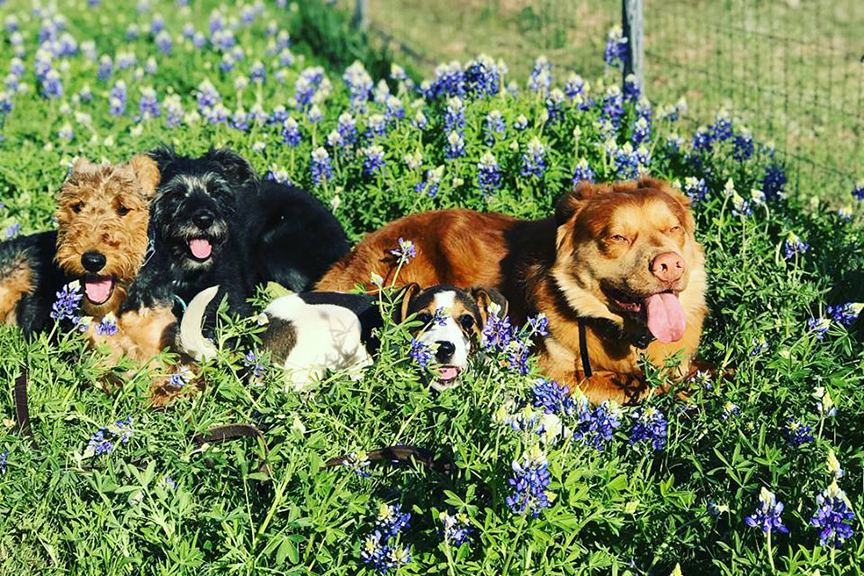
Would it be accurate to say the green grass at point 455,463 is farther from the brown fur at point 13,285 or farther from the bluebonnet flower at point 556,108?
the bluebonnet flower at point 556,108

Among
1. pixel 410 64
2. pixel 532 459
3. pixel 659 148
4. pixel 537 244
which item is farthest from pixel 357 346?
pixel 410 64

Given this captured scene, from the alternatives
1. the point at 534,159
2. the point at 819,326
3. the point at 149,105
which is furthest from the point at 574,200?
the point at 149,105

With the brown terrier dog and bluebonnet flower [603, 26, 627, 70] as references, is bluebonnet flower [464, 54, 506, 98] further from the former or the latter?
the brown terrier dog

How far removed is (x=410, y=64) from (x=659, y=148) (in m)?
4.56

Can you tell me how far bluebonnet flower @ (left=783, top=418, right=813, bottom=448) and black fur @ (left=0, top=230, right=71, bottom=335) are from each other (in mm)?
3517

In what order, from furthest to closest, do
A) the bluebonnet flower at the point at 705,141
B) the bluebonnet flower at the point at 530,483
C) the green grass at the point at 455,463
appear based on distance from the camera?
the bluebonnet flower at the point at 705,141 < the green grass at the point at 455,463 < the bluebonnet flower at the point at 530,483

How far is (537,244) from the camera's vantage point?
16.7 ft

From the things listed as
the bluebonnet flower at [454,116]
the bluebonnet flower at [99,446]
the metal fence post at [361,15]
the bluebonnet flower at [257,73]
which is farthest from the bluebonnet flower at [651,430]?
the metal fence post at [361,15]

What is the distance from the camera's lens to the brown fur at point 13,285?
5.41m

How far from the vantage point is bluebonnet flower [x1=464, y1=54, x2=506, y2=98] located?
6840mm

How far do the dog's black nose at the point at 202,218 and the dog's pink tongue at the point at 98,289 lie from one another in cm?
52

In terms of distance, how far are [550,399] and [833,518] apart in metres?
1.06

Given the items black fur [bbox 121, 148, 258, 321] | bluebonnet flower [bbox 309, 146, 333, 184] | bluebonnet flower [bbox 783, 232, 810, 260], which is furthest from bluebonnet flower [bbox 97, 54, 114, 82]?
bluebonnet flower [bbox 783, 232, 810, 260]

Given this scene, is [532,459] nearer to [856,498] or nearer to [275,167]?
[856,498]
